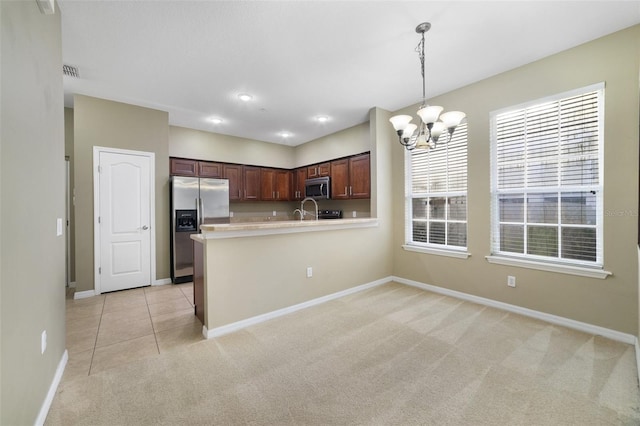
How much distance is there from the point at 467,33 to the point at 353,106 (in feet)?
6.27

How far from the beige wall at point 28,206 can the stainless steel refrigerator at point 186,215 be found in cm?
233

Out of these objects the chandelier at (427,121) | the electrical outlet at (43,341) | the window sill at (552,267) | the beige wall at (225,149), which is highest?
the beige wall at (225,149)

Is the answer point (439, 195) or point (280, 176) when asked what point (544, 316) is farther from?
point (280, 176)

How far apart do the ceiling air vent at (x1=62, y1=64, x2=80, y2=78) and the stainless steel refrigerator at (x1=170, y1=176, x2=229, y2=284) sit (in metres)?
1.66

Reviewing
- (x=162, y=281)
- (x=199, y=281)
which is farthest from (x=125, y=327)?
(x=162, y=281)

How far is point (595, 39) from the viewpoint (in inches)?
100.0

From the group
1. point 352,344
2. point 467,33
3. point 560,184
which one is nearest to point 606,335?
point 560,184

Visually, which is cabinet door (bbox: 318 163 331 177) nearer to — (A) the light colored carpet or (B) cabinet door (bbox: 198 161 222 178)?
(B) cabinet door (bbox: 198 161 222 178)

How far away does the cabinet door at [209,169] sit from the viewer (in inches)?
204

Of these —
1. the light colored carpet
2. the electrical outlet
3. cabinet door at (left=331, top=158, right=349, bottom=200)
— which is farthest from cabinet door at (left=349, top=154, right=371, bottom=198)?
the electrical outlet

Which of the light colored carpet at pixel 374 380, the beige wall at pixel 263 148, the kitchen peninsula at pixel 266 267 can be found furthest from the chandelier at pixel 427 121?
the beige wall at pixel 263 148

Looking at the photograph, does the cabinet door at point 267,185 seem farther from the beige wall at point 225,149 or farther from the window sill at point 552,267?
the window sill at point 552,267

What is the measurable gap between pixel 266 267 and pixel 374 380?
1563mm

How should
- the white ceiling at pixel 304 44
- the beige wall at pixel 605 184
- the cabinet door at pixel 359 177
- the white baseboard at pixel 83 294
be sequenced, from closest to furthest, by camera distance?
the white ceiling at pixel 304 44 → the beige wall at pixel 605 184 → the white baseboard at pixel 83 294 → the cabinet door at pixel 359 177
